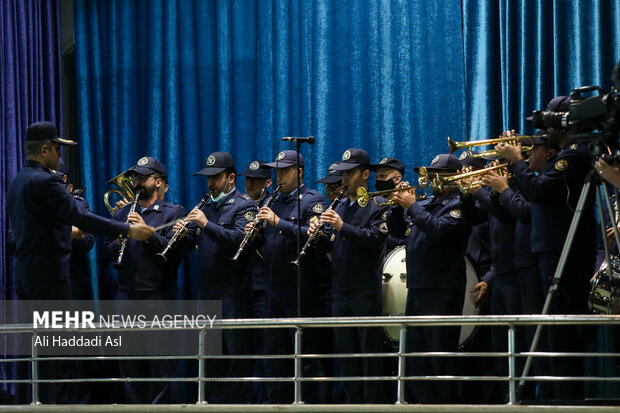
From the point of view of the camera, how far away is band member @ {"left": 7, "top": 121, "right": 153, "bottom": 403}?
678 centimetres

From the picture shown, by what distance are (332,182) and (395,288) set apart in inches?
43.7

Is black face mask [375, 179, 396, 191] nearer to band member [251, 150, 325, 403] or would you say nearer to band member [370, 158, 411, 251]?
band member [370, 158, 411, 251]

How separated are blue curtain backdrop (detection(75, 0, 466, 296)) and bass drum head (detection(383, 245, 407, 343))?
134 cm

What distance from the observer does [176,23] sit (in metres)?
9.96

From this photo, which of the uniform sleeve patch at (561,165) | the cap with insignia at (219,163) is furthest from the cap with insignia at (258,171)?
the uniform sleeve patch at (561,165)

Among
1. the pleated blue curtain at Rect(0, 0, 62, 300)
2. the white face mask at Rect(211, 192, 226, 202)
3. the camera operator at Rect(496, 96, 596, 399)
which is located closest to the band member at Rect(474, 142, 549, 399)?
the camera operator at Rect(496, 96, 596, 399)

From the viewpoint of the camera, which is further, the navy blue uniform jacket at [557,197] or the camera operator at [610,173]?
the navy blue uniform jacket at [557,197]

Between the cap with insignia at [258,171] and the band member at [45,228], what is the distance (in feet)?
6.29

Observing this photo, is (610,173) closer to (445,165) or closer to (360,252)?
(445,165)

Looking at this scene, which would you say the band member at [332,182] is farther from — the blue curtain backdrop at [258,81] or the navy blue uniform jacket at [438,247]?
the navy blue uniform jacket at [438,247]

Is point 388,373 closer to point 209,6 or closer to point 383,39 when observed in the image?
point 383,39

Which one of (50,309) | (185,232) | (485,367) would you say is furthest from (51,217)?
(485,367)

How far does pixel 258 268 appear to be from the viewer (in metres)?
8.36

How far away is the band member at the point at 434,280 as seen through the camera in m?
6.93
